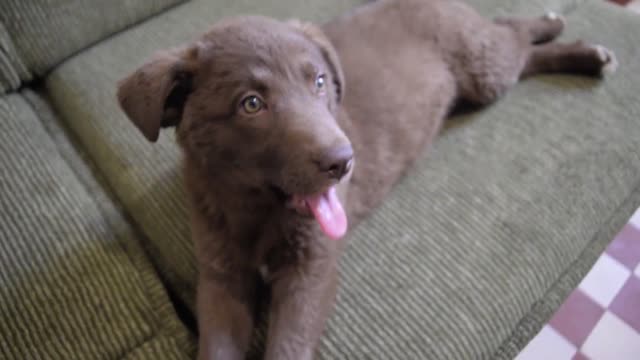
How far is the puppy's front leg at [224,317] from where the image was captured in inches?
44.6

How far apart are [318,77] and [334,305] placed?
0.52 meters

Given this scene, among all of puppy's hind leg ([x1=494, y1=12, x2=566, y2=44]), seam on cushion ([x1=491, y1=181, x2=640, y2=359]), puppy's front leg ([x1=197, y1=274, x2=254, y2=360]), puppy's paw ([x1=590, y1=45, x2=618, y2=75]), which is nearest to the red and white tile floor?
seam on cushion ([x1=491, y1=181, x2=640, y2=359])

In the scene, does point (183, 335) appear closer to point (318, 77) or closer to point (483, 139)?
point (318, 77)

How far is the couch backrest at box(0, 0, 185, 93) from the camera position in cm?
167

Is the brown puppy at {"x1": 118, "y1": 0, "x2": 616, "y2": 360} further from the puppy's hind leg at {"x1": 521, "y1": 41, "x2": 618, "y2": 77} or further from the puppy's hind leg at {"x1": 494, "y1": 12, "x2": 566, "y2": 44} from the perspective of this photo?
the puppy's hind leg at {"x1": 494, "y1": 12, "x2": 566, "y2": 44}

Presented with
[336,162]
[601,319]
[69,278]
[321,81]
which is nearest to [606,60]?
[601,319]

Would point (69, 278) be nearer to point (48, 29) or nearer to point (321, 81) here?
point (321, 81)

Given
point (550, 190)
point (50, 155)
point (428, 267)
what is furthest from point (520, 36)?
point (50, 155)

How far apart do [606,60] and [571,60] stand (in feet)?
0.33

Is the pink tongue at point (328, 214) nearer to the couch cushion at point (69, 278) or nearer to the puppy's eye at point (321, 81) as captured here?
the puppy's eye at point (321, 81)

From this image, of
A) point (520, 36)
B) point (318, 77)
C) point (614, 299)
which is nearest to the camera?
point (318, 77)

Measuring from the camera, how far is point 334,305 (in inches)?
47.7

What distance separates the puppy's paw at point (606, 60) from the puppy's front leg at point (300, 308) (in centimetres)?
110

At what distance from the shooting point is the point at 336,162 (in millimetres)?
951
